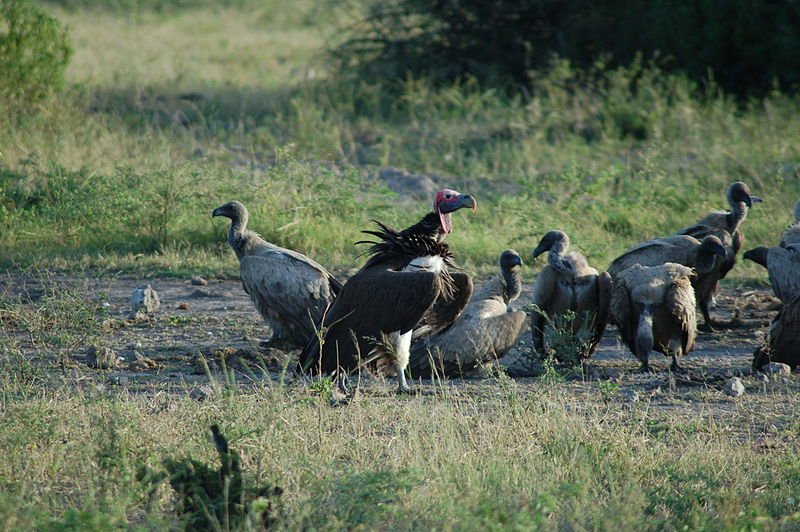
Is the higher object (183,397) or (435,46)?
(435,46)

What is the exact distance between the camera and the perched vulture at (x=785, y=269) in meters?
6.73

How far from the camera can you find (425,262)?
5727mm

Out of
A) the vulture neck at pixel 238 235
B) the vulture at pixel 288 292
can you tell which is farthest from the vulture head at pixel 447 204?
the vulture neck at pixel 238 235

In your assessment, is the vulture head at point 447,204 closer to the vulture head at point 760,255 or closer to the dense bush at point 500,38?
the vulture head at point 760,255

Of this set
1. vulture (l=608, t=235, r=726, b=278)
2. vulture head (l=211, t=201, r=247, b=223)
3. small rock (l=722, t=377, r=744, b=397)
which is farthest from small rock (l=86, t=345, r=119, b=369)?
small rock (l=722, t=377, r=744, b=397)

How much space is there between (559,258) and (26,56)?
781cm

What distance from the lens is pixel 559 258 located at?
21.0 ft

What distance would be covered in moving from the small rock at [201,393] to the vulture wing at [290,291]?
1.18m

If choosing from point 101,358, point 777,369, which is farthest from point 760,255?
point 101,358

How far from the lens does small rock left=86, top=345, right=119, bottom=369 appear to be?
5.79 m

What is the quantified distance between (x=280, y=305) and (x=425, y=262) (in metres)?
1.23

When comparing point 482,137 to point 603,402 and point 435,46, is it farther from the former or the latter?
point 603,402

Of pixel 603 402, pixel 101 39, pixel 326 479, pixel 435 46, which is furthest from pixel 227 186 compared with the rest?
pixel 101 39

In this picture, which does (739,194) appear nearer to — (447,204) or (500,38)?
(447,204)
